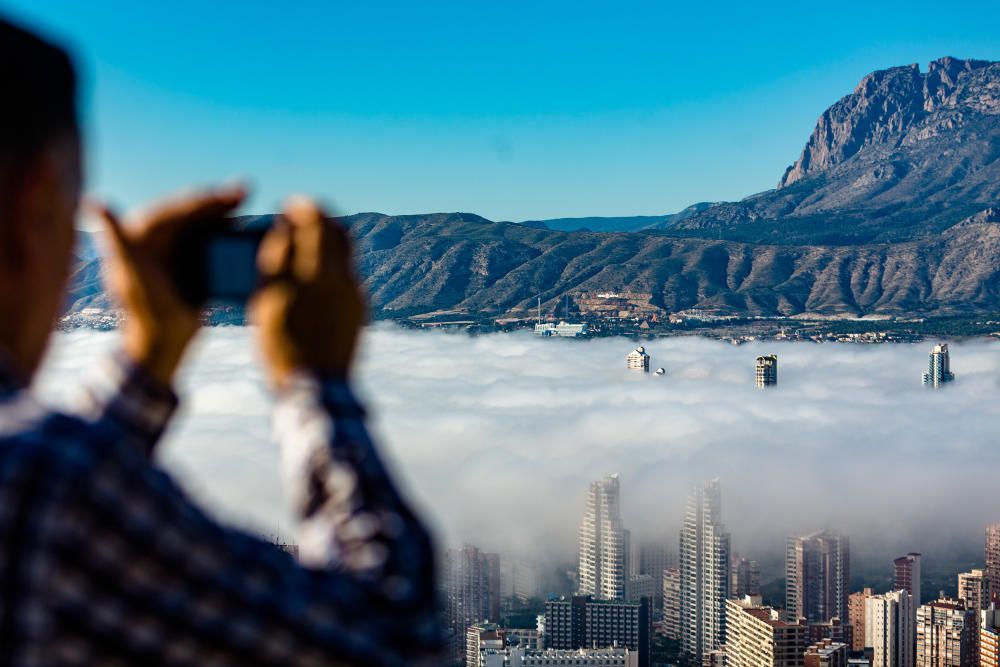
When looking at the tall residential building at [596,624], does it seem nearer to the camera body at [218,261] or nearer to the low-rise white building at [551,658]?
the low-rise white building at [551,658]

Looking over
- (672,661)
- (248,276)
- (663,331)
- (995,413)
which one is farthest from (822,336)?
(248,276)

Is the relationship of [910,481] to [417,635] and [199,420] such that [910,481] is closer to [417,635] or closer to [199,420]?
[199,420]

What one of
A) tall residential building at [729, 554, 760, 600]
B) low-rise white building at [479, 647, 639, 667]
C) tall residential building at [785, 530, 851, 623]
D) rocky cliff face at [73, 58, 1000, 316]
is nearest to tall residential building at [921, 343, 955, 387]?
rocky cliff face at [73, 58, 1000, 316]

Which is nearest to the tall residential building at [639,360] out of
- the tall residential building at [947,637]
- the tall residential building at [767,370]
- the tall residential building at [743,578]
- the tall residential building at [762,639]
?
the tall residential building at [767,370]

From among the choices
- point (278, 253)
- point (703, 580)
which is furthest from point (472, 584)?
point (278, 253)

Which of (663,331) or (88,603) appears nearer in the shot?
(88,603)

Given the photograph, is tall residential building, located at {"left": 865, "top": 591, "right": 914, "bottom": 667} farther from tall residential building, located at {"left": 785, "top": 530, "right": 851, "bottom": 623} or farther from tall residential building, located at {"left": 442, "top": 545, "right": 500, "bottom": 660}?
tall residential building, located at {"left": 442, "top": 545, "right": 500, "bottom": 660}
